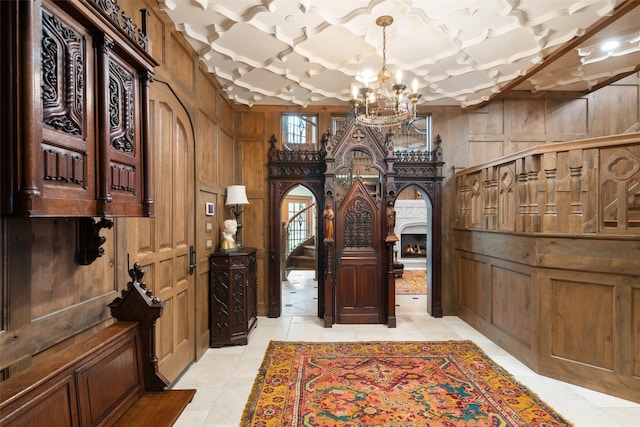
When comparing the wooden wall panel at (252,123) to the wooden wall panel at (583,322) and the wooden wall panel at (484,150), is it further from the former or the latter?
the wooden wall panel at (583,322)

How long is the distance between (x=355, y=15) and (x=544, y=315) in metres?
3.37

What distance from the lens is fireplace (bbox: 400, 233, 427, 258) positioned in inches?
388

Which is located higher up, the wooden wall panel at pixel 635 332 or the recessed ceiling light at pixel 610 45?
the recessed ceiling light at pixel 610 45

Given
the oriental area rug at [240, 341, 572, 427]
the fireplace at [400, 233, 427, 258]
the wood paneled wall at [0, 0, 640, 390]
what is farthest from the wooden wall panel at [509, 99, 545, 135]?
the fireplace at [400, 233, 427, 258]

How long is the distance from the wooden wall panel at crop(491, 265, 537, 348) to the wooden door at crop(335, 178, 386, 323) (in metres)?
1.43

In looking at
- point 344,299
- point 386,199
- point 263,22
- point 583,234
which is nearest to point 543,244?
point 583,234

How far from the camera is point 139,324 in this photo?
1.82m

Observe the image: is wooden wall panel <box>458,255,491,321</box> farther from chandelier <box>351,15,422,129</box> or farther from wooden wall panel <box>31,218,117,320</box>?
wooden wall panel <box>31,218,117,320</box>

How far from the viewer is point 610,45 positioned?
323 cm

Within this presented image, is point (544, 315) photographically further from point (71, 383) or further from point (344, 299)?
point (71, 383)

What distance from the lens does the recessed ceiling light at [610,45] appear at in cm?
317

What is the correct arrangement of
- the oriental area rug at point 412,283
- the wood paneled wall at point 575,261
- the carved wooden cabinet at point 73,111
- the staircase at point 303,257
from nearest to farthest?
1. the carved wooden cabinet at point 73,111
2. the wood paneled wall at point 575,261
3. the oriental area rug at point 412,283
4. the staircase at point 303,257

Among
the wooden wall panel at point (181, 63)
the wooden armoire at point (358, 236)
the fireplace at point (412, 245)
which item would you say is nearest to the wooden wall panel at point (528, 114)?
the wooden armoire at point (358, 236)

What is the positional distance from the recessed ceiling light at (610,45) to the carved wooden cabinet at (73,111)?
4328mm
